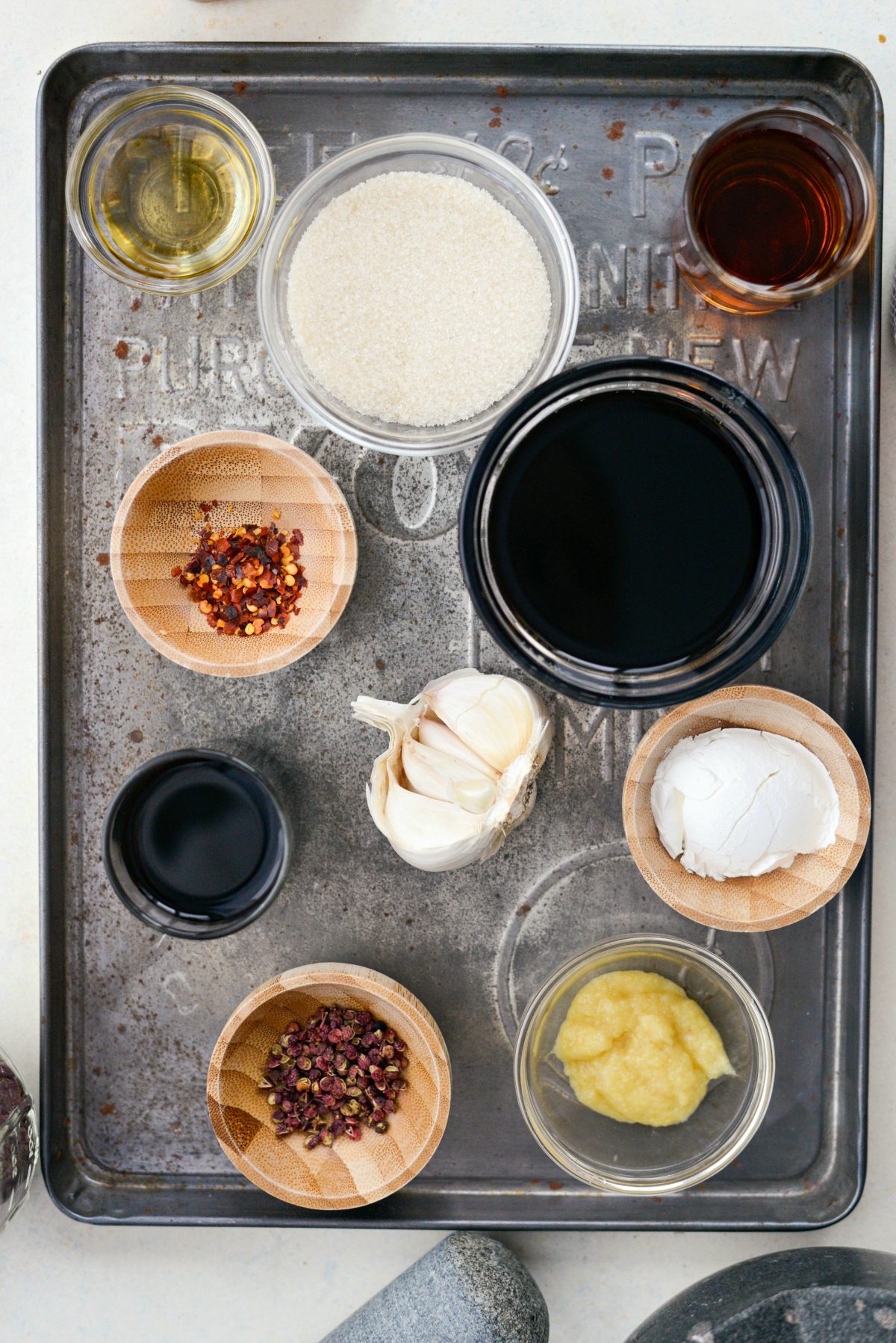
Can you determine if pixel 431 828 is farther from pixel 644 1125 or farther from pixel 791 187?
pixel 791 187

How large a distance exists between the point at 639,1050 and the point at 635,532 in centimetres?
48

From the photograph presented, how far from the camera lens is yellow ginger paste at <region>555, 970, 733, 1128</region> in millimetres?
911

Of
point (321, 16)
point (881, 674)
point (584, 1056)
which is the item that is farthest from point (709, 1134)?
point (321, 16)

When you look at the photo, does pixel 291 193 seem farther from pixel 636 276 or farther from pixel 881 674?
pixel 881 674

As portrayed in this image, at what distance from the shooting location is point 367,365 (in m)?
0.92

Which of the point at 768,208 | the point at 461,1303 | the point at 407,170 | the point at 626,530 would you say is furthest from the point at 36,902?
the point at 768,208

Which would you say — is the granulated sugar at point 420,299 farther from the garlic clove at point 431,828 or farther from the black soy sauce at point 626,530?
the garlic clove at point 431,828

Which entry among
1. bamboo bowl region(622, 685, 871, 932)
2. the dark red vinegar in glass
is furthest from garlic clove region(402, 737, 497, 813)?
the dark red vinegar in glass

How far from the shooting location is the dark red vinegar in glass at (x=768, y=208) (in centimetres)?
91

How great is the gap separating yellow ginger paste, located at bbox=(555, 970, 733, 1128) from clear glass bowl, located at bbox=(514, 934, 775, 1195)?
1cm

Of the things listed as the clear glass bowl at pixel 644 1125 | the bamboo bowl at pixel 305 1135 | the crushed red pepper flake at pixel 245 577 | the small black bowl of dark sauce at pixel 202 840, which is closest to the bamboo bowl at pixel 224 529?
the crushed red pepper flake at pixel 245 577

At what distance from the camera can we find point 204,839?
3.17 feet

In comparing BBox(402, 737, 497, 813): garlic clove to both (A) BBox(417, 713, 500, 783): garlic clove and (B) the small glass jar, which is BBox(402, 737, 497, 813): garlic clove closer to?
(A) BBox(417, 713, 500, 783): garlic clove

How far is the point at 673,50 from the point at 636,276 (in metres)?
0.21
